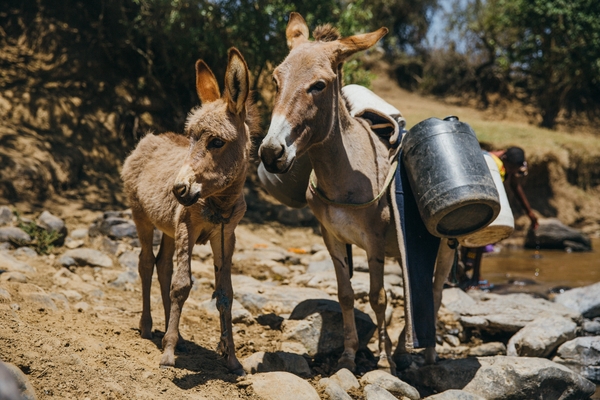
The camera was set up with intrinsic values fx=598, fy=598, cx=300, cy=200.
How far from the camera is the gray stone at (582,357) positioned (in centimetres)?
605

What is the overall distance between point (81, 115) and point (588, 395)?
32.0 feet

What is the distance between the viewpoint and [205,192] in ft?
13.9

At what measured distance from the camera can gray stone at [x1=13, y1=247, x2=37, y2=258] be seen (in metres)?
7.35

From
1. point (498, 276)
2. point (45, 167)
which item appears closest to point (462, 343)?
point (498, 276)

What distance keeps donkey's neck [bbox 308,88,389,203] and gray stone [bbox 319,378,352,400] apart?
1487 mm

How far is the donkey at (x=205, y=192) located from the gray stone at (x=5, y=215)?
152 inches

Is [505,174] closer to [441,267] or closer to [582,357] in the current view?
[582,357]

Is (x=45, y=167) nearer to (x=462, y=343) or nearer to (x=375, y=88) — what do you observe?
(x=462, y=343)

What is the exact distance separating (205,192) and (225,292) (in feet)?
3.05

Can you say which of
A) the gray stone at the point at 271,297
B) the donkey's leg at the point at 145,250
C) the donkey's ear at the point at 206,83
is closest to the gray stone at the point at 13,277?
the donkey's leg at the point at 145,250

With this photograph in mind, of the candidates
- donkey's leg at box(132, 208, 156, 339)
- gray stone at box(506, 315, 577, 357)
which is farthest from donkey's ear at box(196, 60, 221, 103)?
gray stone at box(506, 315, 577, 357)

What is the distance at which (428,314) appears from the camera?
5.14 meters

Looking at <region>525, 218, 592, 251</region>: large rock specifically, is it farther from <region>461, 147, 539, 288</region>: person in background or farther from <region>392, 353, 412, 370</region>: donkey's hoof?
<region>392, 353, 412, 370</region>: donkey's hoof

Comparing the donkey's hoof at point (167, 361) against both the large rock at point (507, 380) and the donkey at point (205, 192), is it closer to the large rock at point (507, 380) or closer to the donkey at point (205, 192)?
the donkey at point (205, 192)
